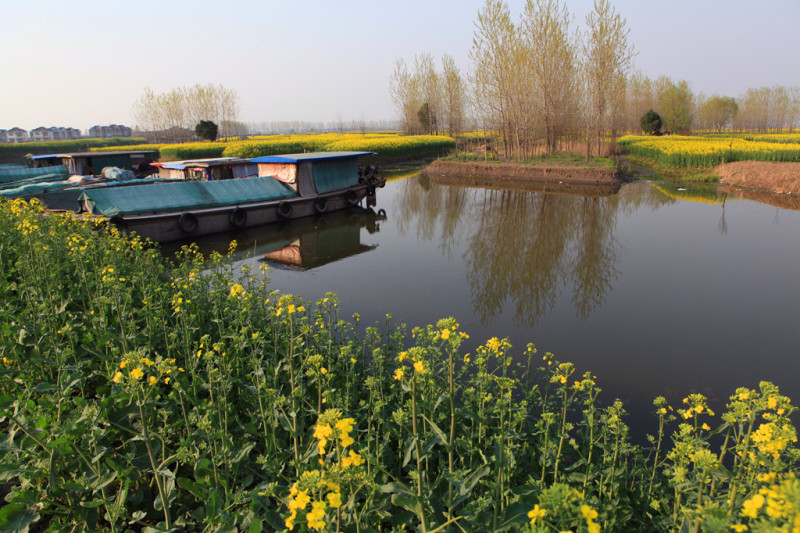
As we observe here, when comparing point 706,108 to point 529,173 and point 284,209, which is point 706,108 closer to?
point 529,173

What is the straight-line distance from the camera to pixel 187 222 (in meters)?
13.9

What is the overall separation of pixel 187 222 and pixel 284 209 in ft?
11.3

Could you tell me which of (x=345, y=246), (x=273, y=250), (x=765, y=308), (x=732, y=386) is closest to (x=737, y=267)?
(x=765, y=308)

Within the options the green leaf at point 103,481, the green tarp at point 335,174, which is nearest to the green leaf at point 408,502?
the green leaf at point 103,481

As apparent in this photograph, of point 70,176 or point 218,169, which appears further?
point 70,176

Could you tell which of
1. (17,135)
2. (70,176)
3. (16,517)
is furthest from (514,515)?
(17,135)

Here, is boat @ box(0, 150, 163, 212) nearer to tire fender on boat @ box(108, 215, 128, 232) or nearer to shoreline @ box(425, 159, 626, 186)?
tire fender on boat @ box(108, 215, 128, 232)

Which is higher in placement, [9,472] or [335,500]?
[335,500]

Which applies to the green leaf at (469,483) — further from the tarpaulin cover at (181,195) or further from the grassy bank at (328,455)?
the tarpaulin cover at (181,195)

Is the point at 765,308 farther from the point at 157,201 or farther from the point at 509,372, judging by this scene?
the point at 157,201

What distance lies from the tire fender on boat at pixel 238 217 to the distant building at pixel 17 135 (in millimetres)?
114802

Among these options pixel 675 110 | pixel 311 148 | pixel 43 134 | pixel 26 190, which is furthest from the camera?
pixel 43 134

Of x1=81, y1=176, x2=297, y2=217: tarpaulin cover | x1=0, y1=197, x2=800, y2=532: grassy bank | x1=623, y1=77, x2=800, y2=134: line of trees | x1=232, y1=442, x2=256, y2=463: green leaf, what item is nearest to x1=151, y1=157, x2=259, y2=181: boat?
x1=81, y1=176, x2=297, y2=217: tarpaulin cover

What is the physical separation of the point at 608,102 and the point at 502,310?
2825 cm
